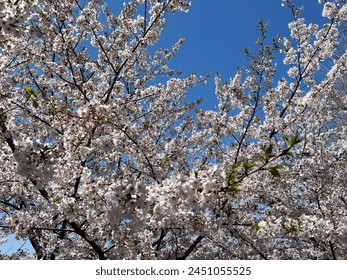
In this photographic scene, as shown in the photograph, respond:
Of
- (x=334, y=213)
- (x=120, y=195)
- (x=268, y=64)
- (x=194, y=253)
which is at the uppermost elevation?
(x=268, y=64)

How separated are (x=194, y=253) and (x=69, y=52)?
20.5ft

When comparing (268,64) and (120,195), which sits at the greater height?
(268,64)

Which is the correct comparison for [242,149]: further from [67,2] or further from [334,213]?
[67,2]

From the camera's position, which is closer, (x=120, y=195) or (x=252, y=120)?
(x=120, y=195)

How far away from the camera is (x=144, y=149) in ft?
19.5

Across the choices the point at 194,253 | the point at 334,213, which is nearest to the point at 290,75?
the point at 334,213

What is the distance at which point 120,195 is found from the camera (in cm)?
297

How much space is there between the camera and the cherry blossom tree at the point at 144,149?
3734 mm

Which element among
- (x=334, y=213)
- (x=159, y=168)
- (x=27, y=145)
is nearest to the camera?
(x=27, y=145)

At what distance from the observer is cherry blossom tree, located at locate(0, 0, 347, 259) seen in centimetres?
373

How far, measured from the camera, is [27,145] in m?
3.56

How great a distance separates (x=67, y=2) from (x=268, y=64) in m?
4.25

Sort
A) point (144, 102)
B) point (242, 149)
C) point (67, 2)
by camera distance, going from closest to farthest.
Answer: point (67, 2)
point (242, 149)
point (144, 102)

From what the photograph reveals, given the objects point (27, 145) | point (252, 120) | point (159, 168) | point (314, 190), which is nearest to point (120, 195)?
point (27, 145)
